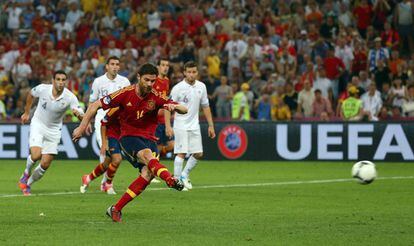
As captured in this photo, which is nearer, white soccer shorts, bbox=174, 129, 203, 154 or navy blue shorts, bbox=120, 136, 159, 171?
navy blue shorts, bbox=120, 136, 159, 171

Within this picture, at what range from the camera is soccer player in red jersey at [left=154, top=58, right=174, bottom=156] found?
20.5 metres

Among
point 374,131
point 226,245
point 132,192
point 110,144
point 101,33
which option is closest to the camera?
point 226,245

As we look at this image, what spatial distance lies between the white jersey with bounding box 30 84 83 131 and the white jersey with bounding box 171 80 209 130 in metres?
2.44

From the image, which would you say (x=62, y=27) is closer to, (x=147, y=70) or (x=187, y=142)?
(x=187, y=142)

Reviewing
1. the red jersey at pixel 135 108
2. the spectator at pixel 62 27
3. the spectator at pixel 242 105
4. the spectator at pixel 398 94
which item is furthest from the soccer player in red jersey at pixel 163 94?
the spectator at pixel 62 27

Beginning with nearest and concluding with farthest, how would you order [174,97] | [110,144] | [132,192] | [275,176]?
[132,192] < [110,144] < [174,97] < [275,176]

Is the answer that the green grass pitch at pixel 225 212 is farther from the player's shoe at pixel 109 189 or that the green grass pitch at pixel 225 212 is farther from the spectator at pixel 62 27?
the spectator at pixel 62 27

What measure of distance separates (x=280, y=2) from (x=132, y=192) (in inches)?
808

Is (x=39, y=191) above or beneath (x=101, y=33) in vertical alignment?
beneath

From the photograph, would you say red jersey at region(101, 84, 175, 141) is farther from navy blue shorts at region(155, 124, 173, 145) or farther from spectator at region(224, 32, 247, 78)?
spectator at region(224, 32, 247, 78)

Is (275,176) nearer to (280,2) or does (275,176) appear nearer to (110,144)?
(110,144)

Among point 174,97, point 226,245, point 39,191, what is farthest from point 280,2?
point 226,245

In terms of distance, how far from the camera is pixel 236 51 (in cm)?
3184

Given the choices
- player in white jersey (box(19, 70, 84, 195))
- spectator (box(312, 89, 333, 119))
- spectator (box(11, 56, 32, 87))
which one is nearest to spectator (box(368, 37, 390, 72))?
spectator (box(312, 89, 333, 119))
